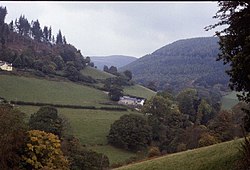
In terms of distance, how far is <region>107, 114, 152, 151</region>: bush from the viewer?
68.8 meters

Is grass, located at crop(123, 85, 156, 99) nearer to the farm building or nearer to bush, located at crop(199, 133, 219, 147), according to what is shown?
the farm building

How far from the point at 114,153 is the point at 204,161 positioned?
45.6 m

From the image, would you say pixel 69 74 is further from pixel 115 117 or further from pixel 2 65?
pixel 115 117

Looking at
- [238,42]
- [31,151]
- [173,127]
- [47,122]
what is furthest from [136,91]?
[238,42]

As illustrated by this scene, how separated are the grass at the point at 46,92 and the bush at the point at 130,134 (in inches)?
932

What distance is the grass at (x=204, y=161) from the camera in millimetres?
18141

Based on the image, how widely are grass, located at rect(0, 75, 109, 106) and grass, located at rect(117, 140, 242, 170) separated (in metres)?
68.5

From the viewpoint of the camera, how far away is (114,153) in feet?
211

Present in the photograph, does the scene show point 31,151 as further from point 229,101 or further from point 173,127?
point 229,101

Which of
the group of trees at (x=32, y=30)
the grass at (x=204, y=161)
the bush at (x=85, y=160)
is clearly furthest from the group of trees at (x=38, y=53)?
the grass at (x=204, y=161)

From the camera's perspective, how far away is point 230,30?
1636 cm

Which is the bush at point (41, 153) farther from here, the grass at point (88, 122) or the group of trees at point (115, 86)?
the group of trees at point (115, 86)

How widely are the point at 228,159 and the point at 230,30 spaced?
20.3 ft

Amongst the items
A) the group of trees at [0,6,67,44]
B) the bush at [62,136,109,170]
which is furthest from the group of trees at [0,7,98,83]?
the bush at [62,136,109,170]
